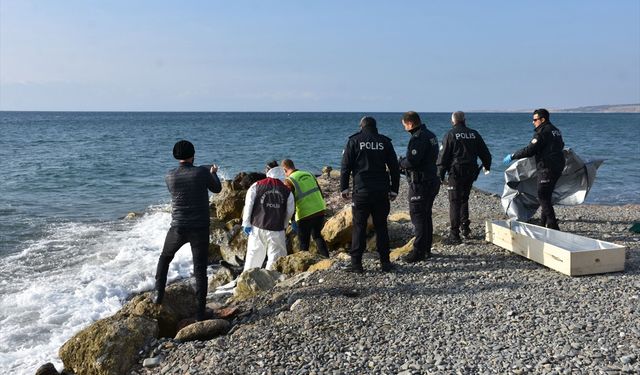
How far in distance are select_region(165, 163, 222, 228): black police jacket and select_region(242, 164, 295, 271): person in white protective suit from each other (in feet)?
5.90

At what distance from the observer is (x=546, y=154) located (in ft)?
31.7

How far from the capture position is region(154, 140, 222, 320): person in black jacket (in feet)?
21.9

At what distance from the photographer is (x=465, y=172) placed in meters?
9.10

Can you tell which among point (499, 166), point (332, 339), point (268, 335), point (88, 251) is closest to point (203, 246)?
point (268, 335)

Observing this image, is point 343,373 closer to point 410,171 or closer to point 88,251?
point 410,171

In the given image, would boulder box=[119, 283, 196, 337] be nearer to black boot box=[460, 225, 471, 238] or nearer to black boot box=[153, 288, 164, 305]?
black boot box=[153, 288, 164, 305]

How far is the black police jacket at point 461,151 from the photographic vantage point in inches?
356

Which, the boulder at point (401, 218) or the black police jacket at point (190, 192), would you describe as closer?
the black police jacket at point (190, 192)

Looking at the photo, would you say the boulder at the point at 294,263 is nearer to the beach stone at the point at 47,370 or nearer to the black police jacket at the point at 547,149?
the beach stone at the point at 47,370

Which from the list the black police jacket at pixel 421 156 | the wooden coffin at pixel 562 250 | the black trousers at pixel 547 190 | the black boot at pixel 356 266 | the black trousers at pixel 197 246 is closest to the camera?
the black trousers at pixel 197 246

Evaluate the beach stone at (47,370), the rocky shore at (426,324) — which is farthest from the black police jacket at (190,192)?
the beach stone at (47,370)

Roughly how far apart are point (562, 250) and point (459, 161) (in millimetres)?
2220

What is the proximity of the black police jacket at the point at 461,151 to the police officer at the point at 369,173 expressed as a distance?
68.0 inches

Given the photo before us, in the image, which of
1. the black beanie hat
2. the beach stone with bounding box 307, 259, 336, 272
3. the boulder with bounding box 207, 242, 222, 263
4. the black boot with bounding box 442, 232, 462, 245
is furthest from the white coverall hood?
the boulder with bounding box 207, 242, 222, 263
